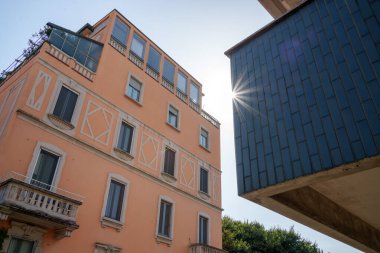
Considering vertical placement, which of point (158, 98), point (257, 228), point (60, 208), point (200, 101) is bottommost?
point (60, 208)

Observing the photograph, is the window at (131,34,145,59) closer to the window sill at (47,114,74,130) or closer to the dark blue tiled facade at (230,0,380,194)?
the dark blue tiled facade at (230,0,380,194)

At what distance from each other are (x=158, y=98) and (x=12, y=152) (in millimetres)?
11866

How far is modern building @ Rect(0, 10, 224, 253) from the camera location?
13.3 m

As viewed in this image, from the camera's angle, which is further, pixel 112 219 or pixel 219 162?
pixel 219 162

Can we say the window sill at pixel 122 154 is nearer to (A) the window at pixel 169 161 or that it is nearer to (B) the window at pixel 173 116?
(A) the window at pixel 169 161

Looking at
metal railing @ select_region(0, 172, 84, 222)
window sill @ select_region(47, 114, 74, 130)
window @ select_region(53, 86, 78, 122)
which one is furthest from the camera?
window @ select_region(53, 86, 78, 122)

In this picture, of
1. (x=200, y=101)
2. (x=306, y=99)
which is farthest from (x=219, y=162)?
(x=306, y=99)

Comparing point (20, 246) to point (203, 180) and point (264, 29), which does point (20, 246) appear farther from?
point (264, 29)

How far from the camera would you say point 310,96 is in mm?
16531

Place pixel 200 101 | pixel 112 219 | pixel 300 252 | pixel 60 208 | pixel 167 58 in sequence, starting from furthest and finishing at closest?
1. pixel 300 252
2. pixel 200 101
3. pixel 167 58
4. pixel 112 219
5. pixel 60 208

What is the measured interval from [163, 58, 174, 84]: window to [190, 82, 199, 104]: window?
269cm

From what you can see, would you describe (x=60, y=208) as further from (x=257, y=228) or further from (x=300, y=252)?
(x=300, y=252)

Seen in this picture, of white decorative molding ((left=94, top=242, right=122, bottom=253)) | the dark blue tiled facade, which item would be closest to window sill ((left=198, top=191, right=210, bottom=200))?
the dark blue tiled facade

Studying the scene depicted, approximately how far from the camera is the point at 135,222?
17.5 m
